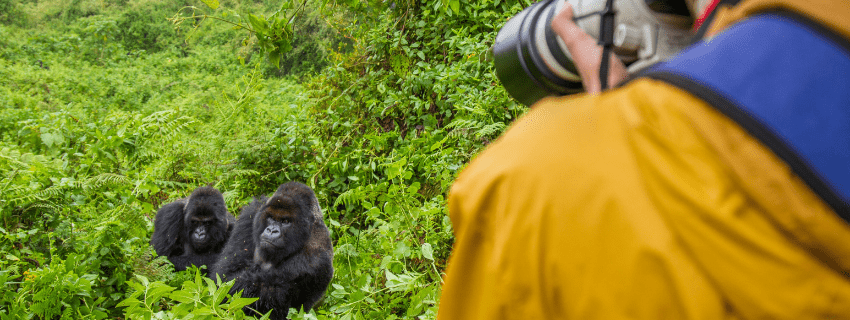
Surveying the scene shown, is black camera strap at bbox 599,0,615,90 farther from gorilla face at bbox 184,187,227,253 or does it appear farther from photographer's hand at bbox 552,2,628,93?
gorilla face at bbox 184,187,227,253

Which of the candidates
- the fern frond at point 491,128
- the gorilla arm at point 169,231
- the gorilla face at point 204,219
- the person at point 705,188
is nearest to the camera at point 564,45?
the person at point 705,188

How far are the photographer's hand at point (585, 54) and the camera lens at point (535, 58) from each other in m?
0.04

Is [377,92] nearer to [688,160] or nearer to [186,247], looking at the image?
[186,247]

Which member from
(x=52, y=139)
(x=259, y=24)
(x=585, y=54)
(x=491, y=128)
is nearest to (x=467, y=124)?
(x=491, y=128)

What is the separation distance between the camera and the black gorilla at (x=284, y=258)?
277 cm

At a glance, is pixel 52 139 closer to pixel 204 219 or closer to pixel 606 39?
pixel 204 219

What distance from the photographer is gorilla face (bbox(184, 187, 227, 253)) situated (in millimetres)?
3258

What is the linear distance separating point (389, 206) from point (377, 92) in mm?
2099

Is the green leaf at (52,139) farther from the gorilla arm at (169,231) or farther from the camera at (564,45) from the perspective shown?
the camera at (564,45)

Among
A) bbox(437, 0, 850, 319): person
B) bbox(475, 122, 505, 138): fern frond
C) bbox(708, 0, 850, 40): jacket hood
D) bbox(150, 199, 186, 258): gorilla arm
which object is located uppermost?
bbox(708, 0, 850, 40): jacket hood

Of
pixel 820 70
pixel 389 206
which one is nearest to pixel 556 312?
Answer: pixel 820 70

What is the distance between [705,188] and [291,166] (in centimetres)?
366

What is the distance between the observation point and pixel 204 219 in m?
3.27

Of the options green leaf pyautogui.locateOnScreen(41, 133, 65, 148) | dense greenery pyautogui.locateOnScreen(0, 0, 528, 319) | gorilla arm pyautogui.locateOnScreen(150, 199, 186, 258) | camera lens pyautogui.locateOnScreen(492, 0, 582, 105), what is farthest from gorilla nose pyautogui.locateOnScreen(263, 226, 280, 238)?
camera lens pyautogui.locateOnScreen(492, 0, 582, 105)
